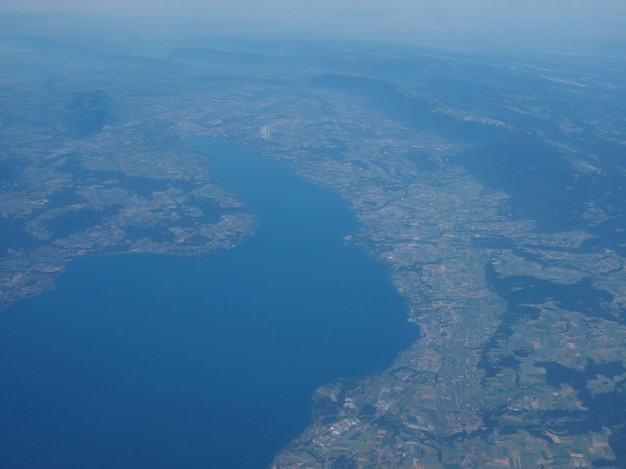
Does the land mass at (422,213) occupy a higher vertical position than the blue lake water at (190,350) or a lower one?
higher

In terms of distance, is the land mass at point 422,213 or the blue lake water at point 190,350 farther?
the land mass at point 422,213

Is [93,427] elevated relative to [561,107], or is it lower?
lower

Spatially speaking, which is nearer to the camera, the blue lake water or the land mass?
the blue lake water

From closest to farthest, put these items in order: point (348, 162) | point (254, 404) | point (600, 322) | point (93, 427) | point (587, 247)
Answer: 1. point (93, 427)
2. point (254, 404)
3. point (600, 322)
4. point (587, 247)
5. point (348, 162)

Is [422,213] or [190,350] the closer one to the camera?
[190,350]

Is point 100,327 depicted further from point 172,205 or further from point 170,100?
point 170,100

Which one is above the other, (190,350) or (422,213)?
(422,213)

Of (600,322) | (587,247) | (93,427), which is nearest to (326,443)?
(93,427)

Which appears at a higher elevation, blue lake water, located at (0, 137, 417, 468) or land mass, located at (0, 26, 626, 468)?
land mass, located at (0, 26, 626, 468)
